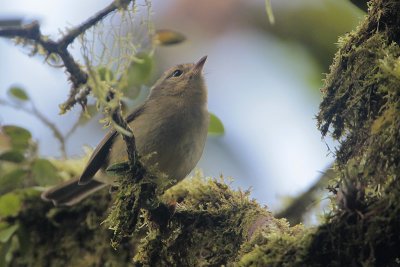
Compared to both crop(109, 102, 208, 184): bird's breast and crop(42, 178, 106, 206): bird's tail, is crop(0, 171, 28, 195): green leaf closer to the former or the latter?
crop(42, 178, 106, 206): bird's tail

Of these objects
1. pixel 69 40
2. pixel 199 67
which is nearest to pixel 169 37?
pixel 199 67

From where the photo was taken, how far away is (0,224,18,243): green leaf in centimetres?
370

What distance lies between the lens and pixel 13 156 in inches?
155

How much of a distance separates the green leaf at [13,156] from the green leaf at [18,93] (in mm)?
443

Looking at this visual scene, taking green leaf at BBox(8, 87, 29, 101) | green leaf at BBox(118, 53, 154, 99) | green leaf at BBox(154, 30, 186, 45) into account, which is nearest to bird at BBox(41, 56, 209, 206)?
green leaf at BBox(118, 53, 154, 99)

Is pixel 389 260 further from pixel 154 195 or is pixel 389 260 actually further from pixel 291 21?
pixel 291 21

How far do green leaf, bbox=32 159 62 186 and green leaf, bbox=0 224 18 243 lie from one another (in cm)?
36

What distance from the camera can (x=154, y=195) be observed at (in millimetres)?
2768

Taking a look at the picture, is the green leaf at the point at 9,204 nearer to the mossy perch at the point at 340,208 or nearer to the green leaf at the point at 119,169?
the mossy perch at the point at 340,208

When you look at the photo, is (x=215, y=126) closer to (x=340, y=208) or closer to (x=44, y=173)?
(x=44, y=173)

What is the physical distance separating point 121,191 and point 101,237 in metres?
1.27

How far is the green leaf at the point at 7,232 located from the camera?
3704mm

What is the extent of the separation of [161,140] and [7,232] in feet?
4.16

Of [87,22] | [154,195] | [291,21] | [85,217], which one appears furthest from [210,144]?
[87,22]
